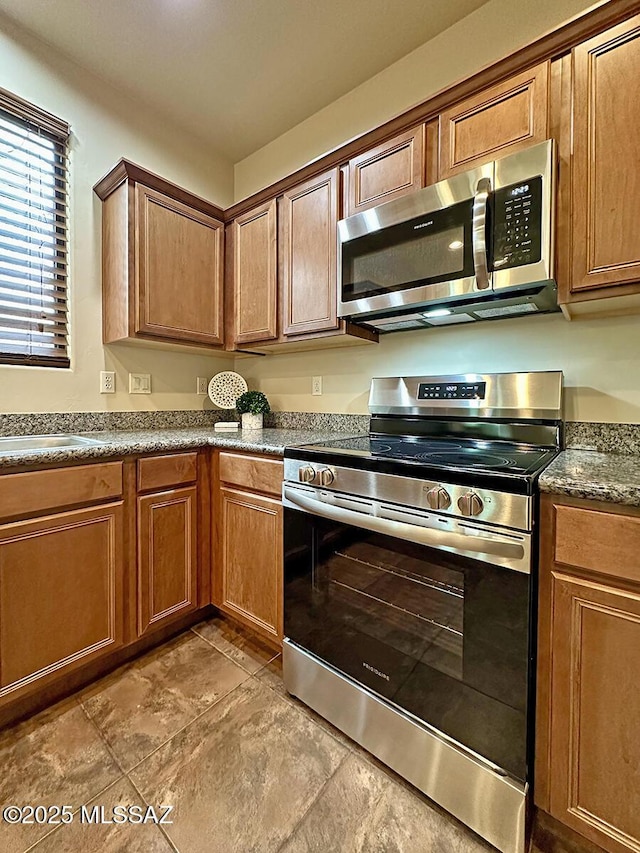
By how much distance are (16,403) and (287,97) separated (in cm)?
214

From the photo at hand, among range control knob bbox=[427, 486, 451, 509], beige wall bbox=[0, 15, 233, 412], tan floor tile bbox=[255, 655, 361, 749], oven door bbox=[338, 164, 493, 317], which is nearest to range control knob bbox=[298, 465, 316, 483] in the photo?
range control knob bbox=[427, 486, 451, 509]

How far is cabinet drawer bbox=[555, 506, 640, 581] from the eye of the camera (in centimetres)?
83

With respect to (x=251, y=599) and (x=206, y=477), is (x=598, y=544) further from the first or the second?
(x=206, y=477)

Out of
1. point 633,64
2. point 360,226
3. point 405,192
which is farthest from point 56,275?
point 633,64

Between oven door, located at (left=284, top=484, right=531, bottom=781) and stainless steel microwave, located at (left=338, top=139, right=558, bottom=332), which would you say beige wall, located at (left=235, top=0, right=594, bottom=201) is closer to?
stainless steel microwave, located at (left=338, top=139, right=558, bottom=332)

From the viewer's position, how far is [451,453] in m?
1.31

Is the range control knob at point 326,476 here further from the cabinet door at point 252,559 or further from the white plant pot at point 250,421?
the white plant pot at point 250,421

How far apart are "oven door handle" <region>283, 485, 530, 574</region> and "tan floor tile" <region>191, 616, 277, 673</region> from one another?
820 mm

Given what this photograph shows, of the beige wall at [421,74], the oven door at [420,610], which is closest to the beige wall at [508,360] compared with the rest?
the oven door at [420,610]

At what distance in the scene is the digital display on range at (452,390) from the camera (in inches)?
63.0

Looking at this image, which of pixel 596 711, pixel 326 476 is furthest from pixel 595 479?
pixel 326 476

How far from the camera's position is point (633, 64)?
111 cm

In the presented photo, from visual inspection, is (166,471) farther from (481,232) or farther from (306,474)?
(481,232)

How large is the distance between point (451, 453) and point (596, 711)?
727 millimetres
